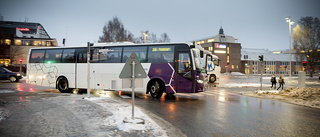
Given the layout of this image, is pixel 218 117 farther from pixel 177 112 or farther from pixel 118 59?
pixel 118 59

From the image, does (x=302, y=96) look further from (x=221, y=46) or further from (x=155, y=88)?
(x=221, y=46)

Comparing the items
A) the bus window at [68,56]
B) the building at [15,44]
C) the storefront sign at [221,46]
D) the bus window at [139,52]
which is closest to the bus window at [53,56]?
the bus window at [68,56]

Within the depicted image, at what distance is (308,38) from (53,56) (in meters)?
52.7

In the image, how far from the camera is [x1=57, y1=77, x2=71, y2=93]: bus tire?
49.7 ft

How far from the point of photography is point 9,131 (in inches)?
210

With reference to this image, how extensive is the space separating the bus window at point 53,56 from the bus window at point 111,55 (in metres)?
3.67

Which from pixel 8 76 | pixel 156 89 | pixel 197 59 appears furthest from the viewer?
pixel 8 76

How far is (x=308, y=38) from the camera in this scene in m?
47.9

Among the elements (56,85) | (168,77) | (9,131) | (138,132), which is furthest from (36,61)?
(138,132)

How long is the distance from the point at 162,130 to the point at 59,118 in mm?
3383

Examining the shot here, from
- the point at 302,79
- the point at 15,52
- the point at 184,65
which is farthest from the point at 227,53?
the point at 184,65

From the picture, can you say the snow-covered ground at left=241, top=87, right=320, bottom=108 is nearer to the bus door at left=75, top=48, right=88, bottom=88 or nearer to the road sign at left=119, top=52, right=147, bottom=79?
the road sign at left=119, top=52, right=147, bottom=79

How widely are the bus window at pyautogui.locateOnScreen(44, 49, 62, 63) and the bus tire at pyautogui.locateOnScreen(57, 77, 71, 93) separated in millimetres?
1375

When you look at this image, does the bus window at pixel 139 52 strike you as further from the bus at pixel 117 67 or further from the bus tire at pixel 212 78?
the bus tire at pixel 212 78
